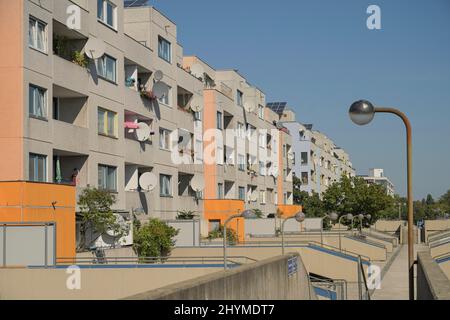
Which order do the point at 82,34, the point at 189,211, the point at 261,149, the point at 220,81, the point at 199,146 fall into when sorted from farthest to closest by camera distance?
the point at 261,149 → the point at 220,81 → the point at 199,146 → the point at 189,211 → the point at 82,34

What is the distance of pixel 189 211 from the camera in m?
48.6

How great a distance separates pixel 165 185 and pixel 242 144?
18906mm

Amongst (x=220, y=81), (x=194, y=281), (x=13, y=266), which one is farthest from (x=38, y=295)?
(x=220, y=81)

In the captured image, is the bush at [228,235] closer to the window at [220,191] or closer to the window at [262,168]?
the window at [220,191]

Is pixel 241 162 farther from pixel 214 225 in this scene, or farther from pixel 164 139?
pixel 164 139

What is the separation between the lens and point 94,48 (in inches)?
1294

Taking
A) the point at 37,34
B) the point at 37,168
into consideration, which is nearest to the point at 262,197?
the point at 37,168

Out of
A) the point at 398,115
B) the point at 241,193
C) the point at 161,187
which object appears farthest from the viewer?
the point at 241,193

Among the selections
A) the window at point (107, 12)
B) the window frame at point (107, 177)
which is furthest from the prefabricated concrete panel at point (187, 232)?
the window at point (107, 12)

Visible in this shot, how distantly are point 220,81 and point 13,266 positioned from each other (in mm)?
41102

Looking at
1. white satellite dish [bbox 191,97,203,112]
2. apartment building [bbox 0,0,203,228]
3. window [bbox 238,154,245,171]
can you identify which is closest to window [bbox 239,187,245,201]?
window [bbox 238,154,245,171]

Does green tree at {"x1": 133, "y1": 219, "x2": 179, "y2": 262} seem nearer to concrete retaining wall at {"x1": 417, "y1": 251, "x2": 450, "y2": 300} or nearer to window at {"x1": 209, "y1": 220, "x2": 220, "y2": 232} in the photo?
window at {"x1": 209, "y1": 220, "x2": 220, "y2": 232}
